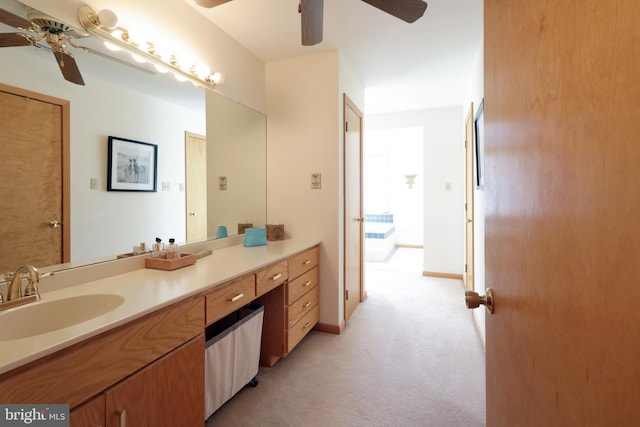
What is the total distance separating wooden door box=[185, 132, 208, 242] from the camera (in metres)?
2.04

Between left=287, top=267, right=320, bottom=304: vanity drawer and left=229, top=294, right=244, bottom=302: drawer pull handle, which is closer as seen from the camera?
left=229, top=294, right=244, bottom=302: drawer pull handle

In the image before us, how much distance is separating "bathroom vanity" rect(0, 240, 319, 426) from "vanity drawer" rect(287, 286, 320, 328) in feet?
1.22

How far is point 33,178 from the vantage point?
1247 millimetres

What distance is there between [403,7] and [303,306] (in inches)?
77.7

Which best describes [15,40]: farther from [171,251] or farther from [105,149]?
[171,251]

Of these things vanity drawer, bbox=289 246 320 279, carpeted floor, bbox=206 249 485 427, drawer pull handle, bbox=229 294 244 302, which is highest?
vanity drawer, bbox=289 246 320 279

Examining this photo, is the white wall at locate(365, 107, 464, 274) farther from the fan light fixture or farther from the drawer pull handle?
the drawer pull handle

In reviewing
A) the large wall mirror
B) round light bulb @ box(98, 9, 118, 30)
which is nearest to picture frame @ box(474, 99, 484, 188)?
the large wall mirror

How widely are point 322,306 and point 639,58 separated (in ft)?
8.37

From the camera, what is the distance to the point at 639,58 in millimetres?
314

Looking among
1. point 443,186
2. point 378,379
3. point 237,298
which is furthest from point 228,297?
point 443,186

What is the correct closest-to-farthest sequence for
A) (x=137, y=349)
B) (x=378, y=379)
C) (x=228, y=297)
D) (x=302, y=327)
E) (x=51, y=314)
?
(x=137, y=349)
(x=51, y=314)
(x=228, y=297)
(x=378, y=379)
(x=302, y=327)

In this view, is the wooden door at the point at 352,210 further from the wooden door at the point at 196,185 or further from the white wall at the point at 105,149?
the white wall at the point at 105,149

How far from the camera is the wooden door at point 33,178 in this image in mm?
1167
